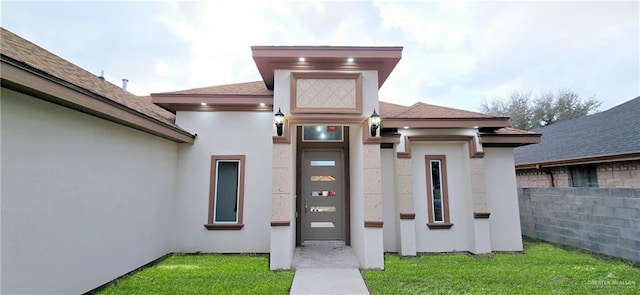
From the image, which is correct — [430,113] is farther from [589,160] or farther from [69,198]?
[69,198]

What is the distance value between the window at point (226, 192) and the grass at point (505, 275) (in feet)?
9.88

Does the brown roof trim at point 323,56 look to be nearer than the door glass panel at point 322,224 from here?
Yes

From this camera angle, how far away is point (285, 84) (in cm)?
465

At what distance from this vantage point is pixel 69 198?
305cm

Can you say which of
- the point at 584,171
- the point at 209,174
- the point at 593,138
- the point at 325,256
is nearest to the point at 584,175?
the point at 584,171

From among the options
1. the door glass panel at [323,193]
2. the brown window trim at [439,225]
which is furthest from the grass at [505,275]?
the door glass panel at [323,193]

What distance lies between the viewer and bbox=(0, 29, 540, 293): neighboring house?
272 cm

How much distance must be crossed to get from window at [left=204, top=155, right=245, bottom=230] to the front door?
57.1 inches

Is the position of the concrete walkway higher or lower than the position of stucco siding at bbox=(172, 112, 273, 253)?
lower

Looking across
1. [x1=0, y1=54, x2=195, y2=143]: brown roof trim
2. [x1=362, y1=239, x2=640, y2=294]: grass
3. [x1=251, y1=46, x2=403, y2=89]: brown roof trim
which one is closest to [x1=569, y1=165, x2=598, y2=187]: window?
[x1=362, y1=239, x2=640, y2=294]: grass

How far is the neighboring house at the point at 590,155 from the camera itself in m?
6.14

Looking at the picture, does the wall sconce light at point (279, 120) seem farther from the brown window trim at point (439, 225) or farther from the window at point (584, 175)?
the window at point (584, 175)

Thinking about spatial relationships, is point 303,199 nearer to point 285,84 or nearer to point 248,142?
point 248,142

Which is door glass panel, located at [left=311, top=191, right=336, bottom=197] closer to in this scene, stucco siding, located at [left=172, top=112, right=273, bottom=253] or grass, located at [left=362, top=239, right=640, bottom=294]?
stucco siding, located at [left=172, top=112, right=273, bottom=253]
